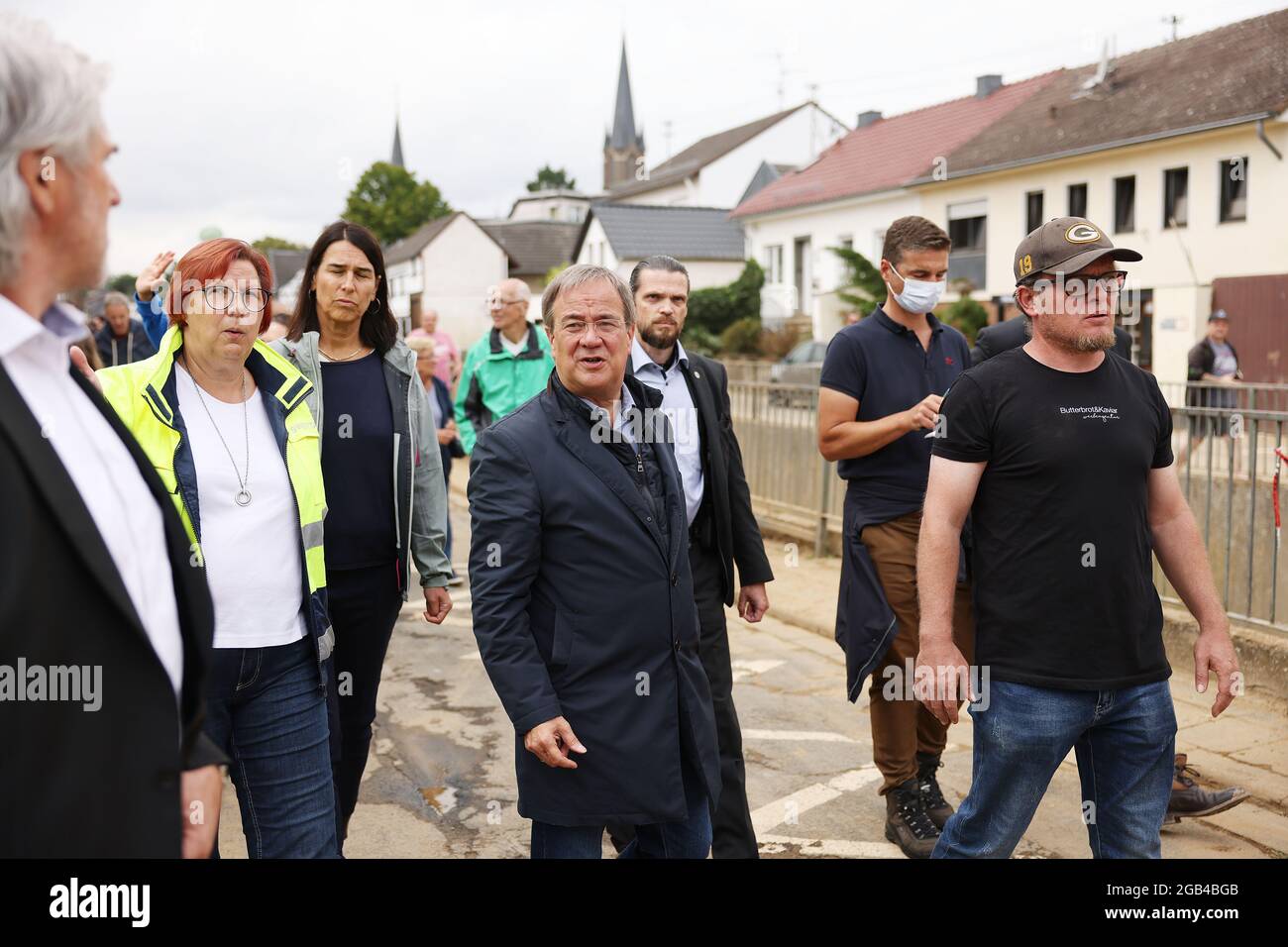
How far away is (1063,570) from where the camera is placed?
336 centimetres

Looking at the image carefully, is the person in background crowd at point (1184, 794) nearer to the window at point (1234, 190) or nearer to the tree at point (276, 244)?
the window at point (1234, 190)

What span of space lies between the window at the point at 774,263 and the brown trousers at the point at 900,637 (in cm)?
3833

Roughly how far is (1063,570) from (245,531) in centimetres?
227

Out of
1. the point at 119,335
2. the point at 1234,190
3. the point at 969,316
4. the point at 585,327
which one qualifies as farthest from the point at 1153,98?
the point at 585,327

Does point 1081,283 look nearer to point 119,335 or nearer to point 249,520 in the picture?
point 249,520

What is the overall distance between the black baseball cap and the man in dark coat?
1.30 m

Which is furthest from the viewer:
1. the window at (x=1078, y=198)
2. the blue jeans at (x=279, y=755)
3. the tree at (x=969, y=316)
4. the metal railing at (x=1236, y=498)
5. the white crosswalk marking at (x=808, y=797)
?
the window at (x=1078, y=198)

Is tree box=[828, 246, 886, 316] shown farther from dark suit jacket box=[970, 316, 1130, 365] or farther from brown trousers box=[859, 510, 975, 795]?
brown trousers box=[859, 510, 975, 795]

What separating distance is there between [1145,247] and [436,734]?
2385 cm

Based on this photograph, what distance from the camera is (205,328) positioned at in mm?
3320

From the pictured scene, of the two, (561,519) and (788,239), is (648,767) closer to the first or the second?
(561,519)

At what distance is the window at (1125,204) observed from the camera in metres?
26.6

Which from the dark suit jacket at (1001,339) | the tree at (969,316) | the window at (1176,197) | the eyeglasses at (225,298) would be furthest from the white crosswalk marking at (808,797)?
the window at (1176,197)
